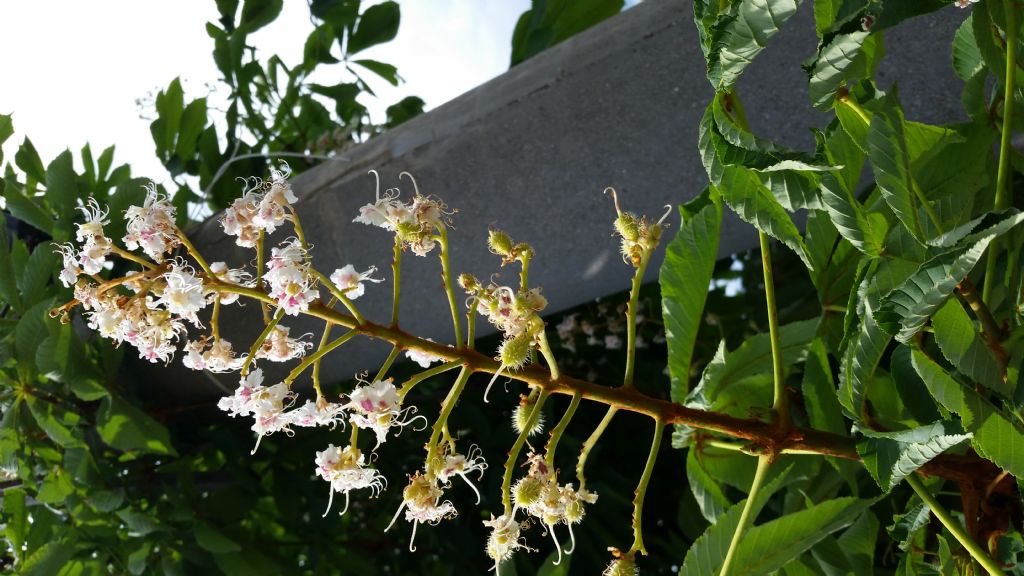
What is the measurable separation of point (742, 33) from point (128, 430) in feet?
2.96

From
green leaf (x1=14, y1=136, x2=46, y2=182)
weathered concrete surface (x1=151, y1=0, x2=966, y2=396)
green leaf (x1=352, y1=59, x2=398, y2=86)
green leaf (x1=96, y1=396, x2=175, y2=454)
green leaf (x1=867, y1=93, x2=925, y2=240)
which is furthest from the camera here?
green leaf (x1=352, y1=59, x2=398, y2=86)

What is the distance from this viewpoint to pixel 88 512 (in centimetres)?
114

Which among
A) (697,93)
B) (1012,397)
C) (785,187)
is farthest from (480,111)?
(1012,397)

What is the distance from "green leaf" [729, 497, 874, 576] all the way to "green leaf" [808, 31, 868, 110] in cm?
34

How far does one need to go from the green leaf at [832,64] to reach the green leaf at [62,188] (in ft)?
3.11

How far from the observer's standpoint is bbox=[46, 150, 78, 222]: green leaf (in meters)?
1.11

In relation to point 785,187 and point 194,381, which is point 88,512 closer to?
point 194,381

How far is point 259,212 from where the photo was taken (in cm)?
61

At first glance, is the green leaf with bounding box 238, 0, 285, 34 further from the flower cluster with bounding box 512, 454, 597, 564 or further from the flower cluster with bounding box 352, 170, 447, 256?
the flower cluster with bounding box 512, 454, 597, 564

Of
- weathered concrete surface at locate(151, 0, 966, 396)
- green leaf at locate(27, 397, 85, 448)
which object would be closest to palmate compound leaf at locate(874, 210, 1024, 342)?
weathered concrete surface at locate(151, 0, 966, 396)

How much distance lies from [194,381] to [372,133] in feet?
1.92

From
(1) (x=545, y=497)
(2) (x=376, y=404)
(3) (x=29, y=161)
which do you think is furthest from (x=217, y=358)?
(3) (x=29, y=161)

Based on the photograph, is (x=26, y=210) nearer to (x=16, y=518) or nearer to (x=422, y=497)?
(x=16, y=518)

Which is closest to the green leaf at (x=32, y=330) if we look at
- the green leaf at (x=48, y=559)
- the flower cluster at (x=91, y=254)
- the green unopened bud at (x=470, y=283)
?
the green leaf at (x=48, y=559)
